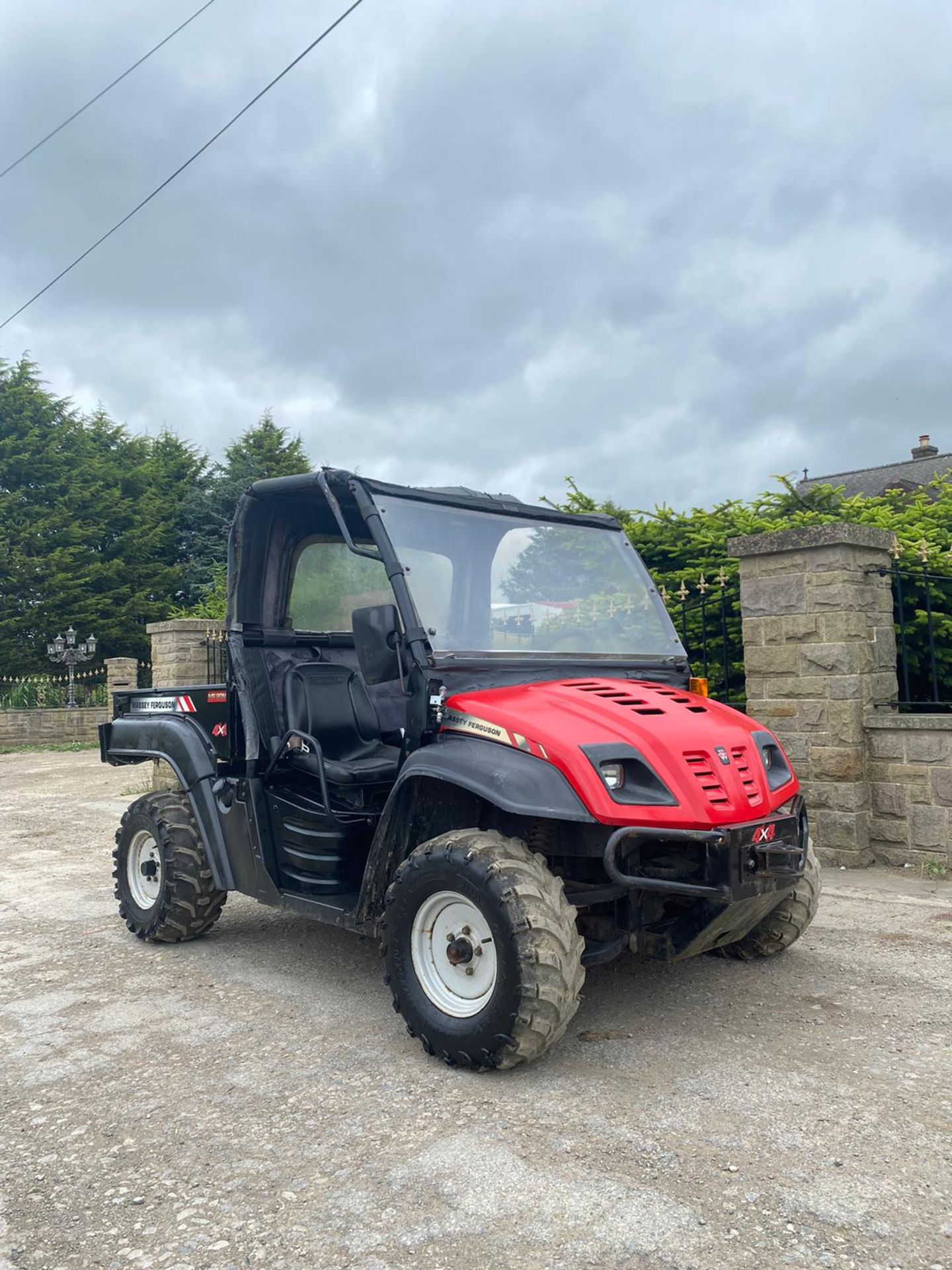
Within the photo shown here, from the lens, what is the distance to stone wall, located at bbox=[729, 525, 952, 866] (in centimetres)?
643

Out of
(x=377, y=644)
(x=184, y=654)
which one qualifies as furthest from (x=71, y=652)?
(x=377, y=644)

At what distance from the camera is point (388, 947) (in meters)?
3.65

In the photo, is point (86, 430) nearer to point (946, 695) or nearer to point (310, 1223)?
point (946, 695)

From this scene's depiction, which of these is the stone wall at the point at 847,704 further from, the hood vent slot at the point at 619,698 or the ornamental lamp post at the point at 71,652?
the ornamental lamp post at the point at 71,652

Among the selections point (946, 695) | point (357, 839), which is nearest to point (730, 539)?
point (946, 695)

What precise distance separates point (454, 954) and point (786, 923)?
5.41 ft

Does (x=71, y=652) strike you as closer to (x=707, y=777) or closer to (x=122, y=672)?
(x=122, y=672)

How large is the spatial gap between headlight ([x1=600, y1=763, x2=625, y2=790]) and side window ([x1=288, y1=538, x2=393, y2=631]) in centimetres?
192

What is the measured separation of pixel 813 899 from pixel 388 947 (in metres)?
1.87

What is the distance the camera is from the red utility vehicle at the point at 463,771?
3.37 meters

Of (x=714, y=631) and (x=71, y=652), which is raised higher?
(x=71, y=652)

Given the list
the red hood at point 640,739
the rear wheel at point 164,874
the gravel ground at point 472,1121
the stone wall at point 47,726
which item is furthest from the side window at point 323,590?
the stone wall at point 47,726

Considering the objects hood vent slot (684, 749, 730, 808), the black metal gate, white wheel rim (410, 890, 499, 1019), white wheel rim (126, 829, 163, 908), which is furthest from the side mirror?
the black metal gate

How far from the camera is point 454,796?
3.93m
